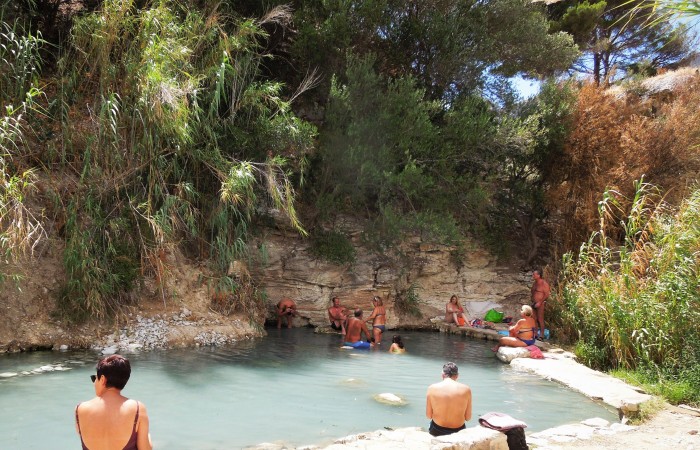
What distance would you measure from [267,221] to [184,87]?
174 inches

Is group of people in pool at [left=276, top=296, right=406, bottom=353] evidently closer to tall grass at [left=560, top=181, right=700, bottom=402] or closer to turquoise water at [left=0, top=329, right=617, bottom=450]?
turquoise water at [left=0, top=329, right=617, bottom=450]

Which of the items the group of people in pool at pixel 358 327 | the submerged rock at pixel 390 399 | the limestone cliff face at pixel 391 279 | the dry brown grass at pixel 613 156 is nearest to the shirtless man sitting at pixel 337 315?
the group of people in pool at pixel 358 327

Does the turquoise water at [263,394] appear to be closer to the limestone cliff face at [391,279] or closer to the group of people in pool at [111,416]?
the group of people in pool at [111,416]

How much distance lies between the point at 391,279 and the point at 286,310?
3.03m

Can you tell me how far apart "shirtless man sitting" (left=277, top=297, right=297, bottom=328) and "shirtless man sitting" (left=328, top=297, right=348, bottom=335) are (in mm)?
929

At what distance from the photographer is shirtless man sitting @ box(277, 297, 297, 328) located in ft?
41.7

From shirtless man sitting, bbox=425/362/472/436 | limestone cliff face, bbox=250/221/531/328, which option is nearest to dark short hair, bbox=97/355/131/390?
shirtless man sitting, bbox=425/362/472/436

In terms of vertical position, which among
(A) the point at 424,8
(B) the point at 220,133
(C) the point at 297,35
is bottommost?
(B) the point at 220,133

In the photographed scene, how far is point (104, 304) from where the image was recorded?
9328 mm

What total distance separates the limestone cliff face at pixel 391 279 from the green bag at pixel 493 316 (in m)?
0.50

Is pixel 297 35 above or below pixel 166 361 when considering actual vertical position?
above

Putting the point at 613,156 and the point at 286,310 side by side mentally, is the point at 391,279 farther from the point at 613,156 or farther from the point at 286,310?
the point at 613,156

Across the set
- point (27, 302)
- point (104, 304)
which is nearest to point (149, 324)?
point (104, 304)

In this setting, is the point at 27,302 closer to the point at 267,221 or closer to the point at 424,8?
the point at 267,221
